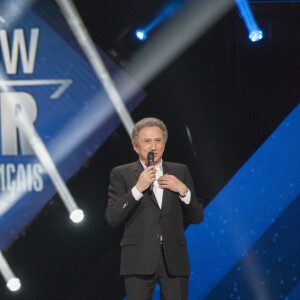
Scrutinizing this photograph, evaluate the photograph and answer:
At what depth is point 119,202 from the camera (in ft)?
10.4

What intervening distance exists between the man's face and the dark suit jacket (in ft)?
0.42

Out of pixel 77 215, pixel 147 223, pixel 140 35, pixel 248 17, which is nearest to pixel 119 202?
pixel 147 223

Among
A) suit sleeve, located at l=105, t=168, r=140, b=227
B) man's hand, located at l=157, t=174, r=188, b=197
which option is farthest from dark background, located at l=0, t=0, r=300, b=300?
man's hand, located at l=157, t=174, r=188, b=197

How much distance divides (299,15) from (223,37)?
1.73 feet

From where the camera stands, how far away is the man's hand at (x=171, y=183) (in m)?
3.12

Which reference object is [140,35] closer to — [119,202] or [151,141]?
[151,141]

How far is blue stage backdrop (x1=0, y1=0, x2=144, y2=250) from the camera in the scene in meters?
4.44

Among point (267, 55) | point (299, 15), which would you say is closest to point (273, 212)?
point (267, 55)

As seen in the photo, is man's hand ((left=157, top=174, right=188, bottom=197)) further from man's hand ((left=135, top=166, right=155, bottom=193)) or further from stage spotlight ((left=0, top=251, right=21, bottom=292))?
stage spotlight ((left=0, top=251, right=21, bottom=292))

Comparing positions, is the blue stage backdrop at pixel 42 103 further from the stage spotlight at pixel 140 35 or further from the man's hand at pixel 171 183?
the man's hand at pixel 171 183

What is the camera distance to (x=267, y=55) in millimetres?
4500

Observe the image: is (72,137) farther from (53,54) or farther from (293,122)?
(293,122)

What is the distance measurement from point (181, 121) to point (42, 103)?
3.01 feet

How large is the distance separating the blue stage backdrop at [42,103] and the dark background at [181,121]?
0.10 metres
